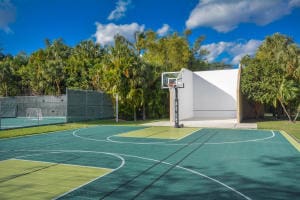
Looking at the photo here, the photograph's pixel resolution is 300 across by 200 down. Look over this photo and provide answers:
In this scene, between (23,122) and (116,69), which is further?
(116,69)

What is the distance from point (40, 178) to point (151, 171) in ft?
8.33

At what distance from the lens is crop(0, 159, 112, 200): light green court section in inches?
197

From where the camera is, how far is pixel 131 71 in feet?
75.6

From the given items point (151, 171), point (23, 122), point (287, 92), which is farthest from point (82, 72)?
point (151, 171)

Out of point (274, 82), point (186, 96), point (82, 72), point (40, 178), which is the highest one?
point (82, 72)

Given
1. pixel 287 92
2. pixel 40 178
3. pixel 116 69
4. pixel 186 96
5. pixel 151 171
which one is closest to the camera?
pixel 40 178

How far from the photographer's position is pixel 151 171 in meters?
6.46

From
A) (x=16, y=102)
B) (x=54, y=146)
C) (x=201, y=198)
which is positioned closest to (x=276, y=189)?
(x=201, y=198)

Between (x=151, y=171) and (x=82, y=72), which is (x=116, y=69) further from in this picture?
(x=151, y=171)

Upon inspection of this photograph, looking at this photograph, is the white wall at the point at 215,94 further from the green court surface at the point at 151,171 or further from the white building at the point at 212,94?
the green court surface at the point at 151,171

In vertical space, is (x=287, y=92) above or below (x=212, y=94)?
below

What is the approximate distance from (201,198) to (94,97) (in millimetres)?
19873

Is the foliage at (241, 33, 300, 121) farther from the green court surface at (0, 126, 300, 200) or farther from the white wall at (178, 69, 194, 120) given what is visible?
the green court surface at (0, 126, 300, 200)

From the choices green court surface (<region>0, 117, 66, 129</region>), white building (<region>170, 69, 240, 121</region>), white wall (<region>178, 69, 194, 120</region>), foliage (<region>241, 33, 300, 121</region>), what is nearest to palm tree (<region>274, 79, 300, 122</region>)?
foliage (<region>241, 33, 300, 121</region>)
